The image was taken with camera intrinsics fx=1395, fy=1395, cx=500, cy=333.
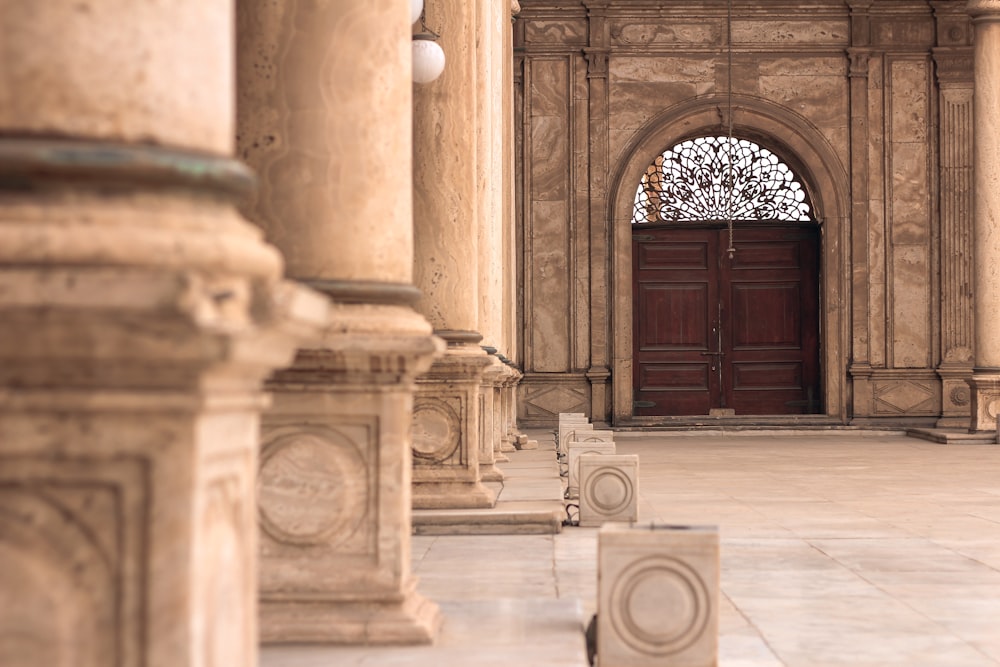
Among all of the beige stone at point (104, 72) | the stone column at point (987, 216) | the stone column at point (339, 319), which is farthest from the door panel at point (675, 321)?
the beige stone at point (104, 72)

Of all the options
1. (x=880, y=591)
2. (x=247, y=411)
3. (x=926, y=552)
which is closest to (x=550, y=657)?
(x=247, y=411)

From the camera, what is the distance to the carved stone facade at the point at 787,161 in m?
20.7

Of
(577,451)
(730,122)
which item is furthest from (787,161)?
(577,451)

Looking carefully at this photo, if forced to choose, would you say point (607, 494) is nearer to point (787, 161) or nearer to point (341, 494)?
point (341, 494)

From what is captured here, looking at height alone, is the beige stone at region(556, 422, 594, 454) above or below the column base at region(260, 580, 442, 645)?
above

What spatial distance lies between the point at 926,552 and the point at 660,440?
11.4 meters

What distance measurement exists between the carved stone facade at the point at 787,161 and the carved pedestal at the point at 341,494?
631 inches

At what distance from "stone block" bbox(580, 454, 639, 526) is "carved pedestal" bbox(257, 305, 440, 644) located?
4123 millimetres

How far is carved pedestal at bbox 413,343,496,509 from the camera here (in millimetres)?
8312

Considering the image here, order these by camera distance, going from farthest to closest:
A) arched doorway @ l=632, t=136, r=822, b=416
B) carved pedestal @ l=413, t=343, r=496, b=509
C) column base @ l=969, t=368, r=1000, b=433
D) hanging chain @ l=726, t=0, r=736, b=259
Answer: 1. arched doorway @ l=632, t=136, r=822, b=416
2. hanging chain @ l=726, t=0, r=736, b=259
3. column base @ l=969, t=368, r=1000, b=433
4. carved pedestal @ l=413, t=343, r=496, b=509

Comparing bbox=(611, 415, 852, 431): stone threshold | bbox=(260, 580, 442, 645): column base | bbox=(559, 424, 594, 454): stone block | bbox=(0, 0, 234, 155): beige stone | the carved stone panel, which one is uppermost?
bbox=(0, 0, 234, 155): beige stone

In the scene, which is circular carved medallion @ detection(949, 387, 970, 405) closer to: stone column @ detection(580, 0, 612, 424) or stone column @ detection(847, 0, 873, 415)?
stone column @ detection(847, 0, 873, 415)

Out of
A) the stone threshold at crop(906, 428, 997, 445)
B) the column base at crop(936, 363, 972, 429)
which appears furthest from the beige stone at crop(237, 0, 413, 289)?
the column base at crop(936, 363, 972, 429)

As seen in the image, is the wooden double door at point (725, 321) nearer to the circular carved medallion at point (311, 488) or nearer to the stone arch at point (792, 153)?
the stone arch at point (792, 153)
